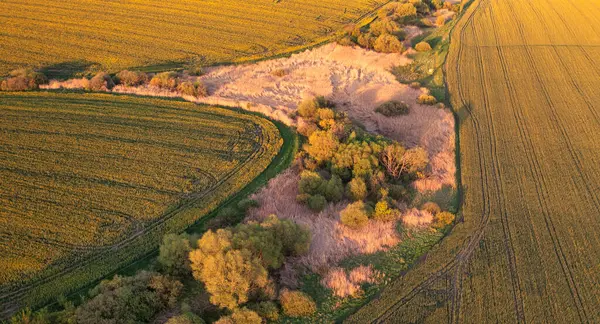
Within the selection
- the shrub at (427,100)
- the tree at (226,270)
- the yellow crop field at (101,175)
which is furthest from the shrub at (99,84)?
the shrub at (427,100)

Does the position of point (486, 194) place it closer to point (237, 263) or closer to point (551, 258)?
point (551, 258)

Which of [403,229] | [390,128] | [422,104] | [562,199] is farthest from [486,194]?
[422,104]

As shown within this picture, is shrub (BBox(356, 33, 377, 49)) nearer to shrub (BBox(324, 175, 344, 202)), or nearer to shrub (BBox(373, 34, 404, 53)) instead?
shrub (BBox(373, 34, 404, 53))

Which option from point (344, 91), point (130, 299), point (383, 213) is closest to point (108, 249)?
point (130, 299)

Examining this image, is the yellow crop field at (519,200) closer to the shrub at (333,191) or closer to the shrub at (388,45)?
the shrub at (388,45)

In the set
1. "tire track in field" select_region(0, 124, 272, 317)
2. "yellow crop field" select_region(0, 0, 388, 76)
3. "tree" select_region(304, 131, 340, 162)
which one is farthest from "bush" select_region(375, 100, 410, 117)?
"yellow crop field" select_region(0, 0, 388, 76)

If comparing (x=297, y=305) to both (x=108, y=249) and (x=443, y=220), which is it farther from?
(x=443, y=220)
